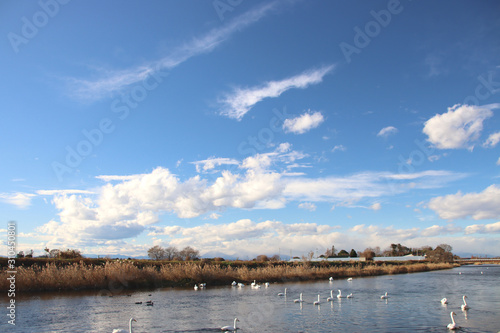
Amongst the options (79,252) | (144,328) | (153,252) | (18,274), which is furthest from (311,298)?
(153,252)

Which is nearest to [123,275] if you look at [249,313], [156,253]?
[249,313]

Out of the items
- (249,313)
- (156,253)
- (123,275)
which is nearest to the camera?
(249,313)

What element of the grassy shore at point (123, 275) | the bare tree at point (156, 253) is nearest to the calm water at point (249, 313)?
the grassy shore at point (123, 275)

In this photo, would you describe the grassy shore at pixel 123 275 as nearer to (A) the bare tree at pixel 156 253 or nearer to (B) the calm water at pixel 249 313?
(B) the calm water at pixel 249 313

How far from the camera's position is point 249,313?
2456 cm

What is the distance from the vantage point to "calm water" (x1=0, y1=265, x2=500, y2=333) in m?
20.2

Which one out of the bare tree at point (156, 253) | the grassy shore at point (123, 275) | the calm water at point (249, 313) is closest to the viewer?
the calm water at point (249, 313)

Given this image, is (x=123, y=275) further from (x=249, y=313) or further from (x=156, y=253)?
(x=156, y=253)

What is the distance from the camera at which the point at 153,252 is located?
9850 centimetres

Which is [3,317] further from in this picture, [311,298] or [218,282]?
[218,282]

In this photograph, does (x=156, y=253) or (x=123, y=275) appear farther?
(x=156, y=253)

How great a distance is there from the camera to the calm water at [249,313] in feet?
66.4

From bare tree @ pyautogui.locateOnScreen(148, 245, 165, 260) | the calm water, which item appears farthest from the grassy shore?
bare tree @ pyautogui.locateOnScreen(148, 245, 165, 260)

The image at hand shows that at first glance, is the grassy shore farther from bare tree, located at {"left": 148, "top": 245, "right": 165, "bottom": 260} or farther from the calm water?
bare tree, located at {"left": 148, "top": 245, "right": 165, "bottom": 260}
